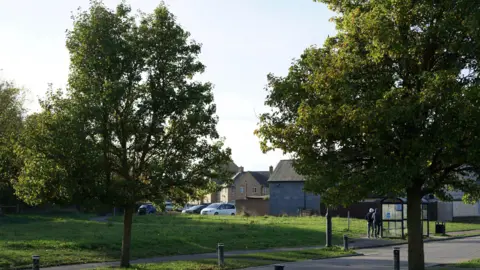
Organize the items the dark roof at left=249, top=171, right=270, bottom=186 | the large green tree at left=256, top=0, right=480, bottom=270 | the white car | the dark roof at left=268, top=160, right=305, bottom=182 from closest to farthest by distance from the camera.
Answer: the large green tree at left=256, top=0, right=480, bottom=270 < the white car < the dark roof at left=268, top=160, right=305, bottom=182 < the dark roof at left=249, top=171, right=270, bottom=186

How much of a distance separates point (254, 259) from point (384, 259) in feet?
16.5

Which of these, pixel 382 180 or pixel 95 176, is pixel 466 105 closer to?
pixel 382 180

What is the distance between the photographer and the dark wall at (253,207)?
66.8 meters

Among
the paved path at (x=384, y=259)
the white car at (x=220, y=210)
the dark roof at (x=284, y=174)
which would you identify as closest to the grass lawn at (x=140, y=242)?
the paved path at (x=384, y=259)

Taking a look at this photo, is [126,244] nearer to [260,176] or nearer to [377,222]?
[377,222]

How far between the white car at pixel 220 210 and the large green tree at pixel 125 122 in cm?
4601

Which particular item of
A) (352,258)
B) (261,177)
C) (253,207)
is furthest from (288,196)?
(352,258)

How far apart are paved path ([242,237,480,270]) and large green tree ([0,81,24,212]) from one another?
7951 mm

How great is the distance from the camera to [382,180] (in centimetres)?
1469

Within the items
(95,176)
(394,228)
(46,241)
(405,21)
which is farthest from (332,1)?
(394,228)

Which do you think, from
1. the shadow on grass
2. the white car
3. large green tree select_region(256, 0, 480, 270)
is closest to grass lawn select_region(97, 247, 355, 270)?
the shadow on grass

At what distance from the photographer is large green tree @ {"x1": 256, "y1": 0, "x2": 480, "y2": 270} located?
14008 millimetres

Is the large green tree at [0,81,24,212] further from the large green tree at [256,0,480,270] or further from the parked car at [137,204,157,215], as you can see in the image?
the parked car at [137,204,157,215]

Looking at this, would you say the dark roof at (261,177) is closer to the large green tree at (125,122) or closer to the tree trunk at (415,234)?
the large green tree at (125,122)
